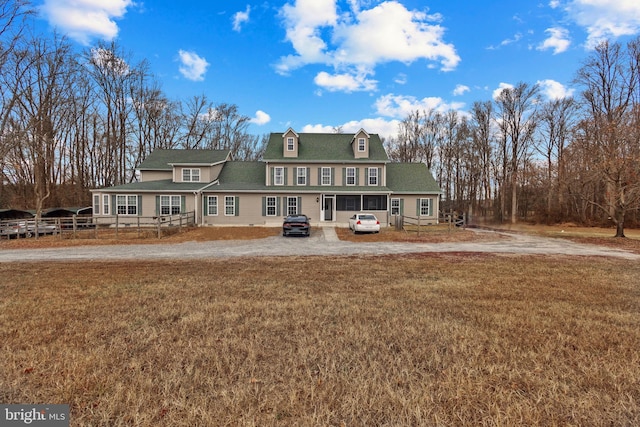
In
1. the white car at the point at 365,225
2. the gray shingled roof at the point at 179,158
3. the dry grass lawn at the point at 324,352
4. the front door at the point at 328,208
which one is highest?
the gray shingled roof at the point at 179,158

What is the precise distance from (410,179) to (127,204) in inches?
964

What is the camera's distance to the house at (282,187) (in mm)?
25594

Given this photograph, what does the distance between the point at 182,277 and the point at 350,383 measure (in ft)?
20.7

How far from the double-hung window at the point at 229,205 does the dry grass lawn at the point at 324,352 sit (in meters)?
19.0

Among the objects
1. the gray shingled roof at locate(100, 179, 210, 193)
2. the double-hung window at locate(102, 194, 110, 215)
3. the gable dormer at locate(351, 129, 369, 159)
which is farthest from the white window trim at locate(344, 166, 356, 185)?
the double-hung window at locate(102, 194, 110, 215)

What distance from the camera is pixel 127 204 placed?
83.3 ft

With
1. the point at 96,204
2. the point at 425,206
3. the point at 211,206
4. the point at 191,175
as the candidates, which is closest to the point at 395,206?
the point at 425,206

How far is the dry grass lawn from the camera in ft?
8.64

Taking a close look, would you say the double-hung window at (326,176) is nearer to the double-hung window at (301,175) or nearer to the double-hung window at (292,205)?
the double-hung window at (301,175)

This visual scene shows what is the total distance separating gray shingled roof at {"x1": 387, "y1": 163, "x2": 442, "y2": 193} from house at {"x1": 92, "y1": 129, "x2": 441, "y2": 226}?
3.5 inches

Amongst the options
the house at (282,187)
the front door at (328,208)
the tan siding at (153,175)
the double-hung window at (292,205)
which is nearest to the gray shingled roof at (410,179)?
the house at (282,187)

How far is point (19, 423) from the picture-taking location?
2500 millimetres

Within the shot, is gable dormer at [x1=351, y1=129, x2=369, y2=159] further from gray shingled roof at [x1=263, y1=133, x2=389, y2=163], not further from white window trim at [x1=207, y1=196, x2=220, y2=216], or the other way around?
white window trim at [x1=207, y1=196, x2=220, y2=216]

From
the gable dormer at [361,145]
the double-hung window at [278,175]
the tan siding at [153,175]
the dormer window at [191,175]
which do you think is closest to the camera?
the double-hung window at [278,175]
